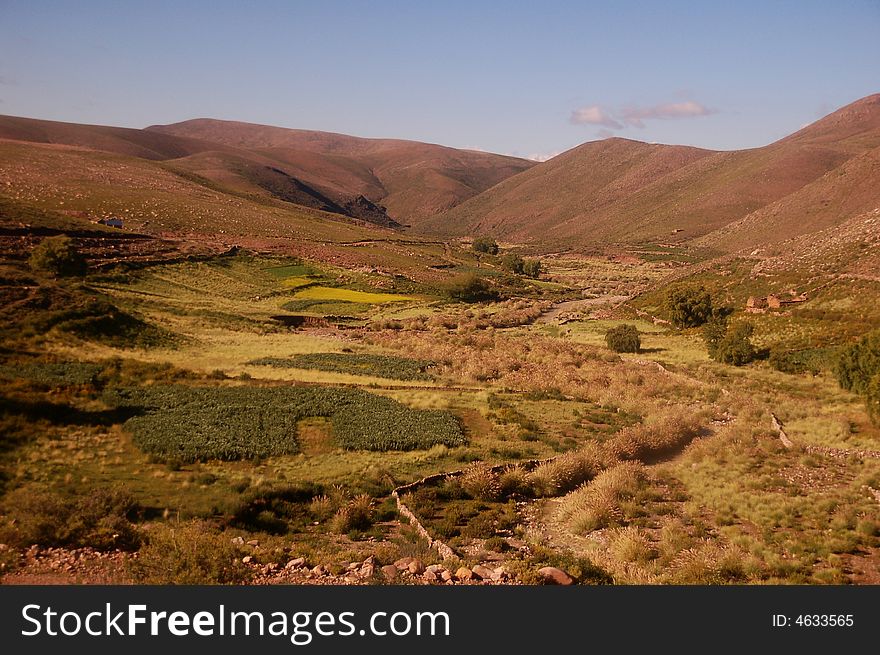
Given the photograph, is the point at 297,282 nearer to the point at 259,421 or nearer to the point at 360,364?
the point at 360,364

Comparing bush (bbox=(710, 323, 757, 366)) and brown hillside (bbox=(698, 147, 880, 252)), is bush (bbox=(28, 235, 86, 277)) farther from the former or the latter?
brown hillside (bbox=(698, 147, 880, 252))

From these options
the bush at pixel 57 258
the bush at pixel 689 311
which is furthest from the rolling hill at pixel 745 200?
the bush at pixel 57 258

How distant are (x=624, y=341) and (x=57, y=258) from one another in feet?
148

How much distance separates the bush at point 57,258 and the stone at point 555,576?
47.2 m

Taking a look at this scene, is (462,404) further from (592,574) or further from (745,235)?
(745,235)

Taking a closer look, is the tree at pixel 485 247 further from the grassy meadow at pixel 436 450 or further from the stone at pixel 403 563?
the stone at pixel 403 563

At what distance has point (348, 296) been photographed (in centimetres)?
6538

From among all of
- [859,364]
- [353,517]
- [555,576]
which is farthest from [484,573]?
[859,364]

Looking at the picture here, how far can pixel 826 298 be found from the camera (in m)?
46.2

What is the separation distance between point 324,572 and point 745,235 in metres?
117

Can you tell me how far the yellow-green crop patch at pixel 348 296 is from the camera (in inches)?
2479

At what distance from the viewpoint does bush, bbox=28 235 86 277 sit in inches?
1773

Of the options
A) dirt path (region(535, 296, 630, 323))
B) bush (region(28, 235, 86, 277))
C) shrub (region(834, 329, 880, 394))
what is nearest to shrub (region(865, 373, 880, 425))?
shrub (region(834, 329, 880, 394))

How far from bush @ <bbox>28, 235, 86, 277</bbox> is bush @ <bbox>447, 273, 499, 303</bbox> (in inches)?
1559
